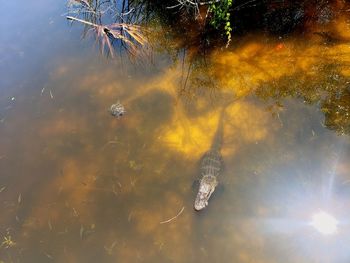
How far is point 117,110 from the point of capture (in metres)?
5.86

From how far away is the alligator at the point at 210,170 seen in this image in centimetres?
476

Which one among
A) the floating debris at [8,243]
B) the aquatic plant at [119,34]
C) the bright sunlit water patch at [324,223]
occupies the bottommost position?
the floating debris at [8,243]

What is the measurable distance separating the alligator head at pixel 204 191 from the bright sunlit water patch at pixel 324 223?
1.33 m

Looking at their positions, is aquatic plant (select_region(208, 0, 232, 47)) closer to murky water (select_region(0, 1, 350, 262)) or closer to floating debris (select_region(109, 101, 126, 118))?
murky water (select_region(0, 1, 350, 262))

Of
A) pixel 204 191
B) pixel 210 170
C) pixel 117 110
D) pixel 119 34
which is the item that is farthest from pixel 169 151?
pixel 119 34

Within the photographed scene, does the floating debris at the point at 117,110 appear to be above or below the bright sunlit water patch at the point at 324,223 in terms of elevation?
above

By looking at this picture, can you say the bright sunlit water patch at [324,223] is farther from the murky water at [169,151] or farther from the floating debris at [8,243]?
the floating debris at [8,243]

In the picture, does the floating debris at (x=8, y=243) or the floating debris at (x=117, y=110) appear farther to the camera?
the floating debris at (x=117, y=110)

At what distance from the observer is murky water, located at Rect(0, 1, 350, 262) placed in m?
4.54

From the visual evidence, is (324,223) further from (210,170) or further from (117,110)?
(117,110)

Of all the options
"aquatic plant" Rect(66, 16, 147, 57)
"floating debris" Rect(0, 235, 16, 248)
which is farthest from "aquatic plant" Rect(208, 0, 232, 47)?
"floating debris" Rect(0, 235, 16, 248)

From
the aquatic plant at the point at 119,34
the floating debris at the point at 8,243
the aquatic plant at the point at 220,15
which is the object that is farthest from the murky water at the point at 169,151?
the aquatic plant at the point at 220,15

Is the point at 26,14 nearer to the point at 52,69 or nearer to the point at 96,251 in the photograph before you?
the point at 52,69

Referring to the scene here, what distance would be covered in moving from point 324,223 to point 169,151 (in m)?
2.30
